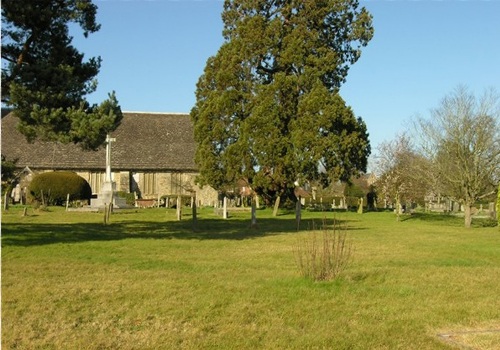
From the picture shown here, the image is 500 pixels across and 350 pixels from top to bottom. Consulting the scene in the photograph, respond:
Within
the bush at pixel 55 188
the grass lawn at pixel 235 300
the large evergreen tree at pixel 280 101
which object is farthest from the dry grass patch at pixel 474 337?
the bush at pixel 55 188

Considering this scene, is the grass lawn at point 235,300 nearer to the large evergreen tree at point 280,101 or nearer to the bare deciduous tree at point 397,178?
the large evergreen tree at point 280,101

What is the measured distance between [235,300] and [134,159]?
1840 inches

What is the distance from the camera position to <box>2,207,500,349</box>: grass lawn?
20.9 feet

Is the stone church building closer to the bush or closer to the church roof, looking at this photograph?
the church roof

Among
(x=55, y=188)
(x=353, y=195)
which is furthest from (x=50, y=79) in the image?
(x=353, y=195)

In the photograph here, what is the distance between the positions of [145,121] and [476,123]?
34.3 meters

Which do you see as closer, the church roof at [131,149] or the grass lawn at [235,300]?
the grass lawn at [235,300]

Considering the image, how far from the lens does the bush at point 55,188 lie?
41.7 meters

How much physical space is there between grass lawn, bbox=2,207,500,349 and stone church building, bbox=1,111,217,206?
125ft

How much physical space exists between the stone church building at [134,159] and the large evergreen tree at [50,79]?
113 feet

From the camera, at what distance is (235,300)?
8.38 metres

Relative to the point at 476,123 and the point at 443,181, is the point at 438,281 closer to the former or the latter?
the point at 476,123

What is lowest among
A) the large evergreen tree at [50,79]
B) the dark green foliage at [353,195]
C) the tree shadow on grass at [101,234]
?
the tree shadow on grass at [101,234]

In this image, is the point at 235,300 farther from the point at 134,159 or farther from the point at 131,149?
the point at 131,149
